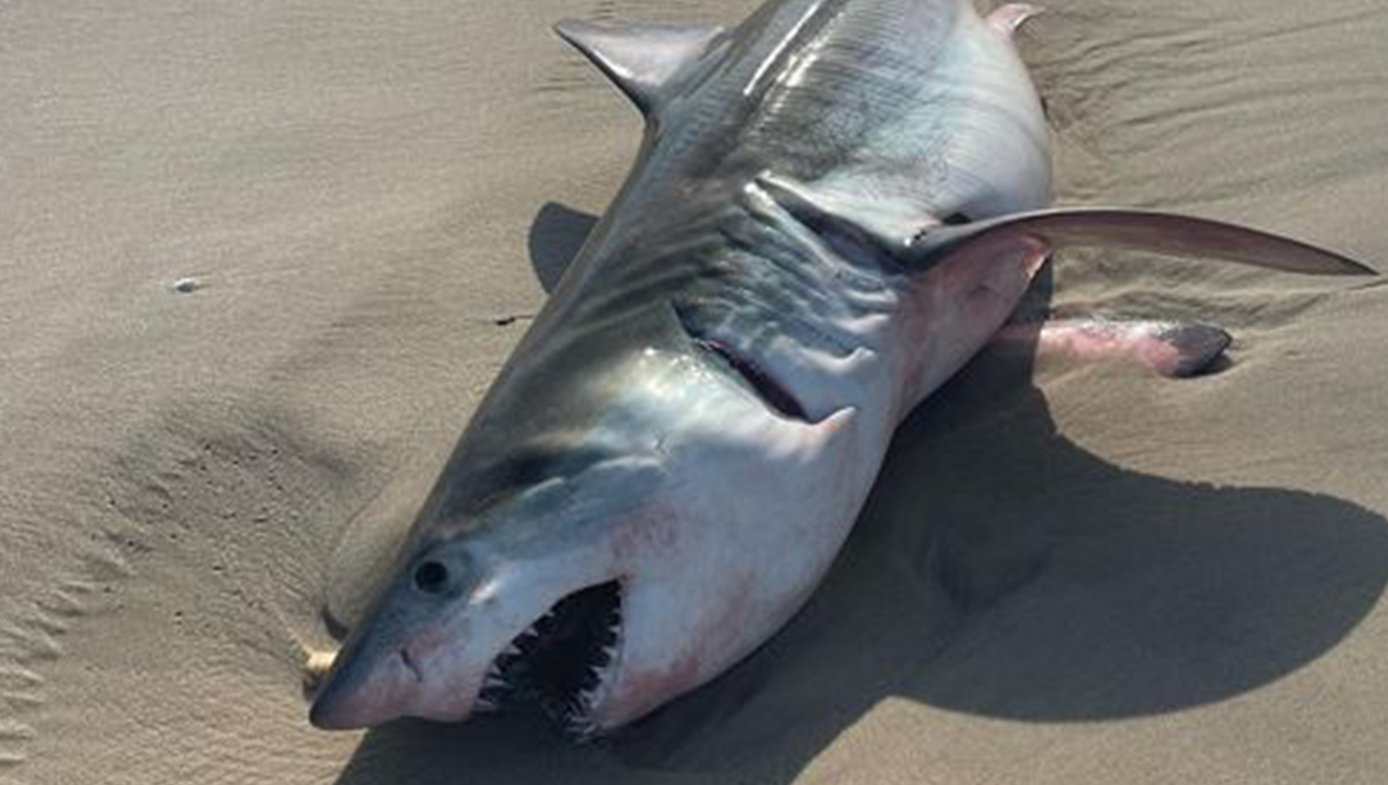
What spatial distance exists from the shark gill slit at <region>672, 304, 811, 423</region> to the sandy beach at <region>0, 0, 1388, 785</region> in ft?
1.11

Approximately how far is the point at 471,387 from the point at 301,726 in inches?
43.5

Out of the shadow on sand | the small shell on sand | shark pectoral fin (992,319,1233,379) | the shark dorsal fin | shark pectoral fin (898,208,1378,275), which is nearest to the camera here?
the shadow on sand

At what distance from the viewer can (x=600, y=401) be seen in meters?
3.27

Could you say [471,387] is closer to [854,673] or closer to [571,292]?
[571,292]

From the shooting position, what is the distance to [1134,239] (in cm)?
356

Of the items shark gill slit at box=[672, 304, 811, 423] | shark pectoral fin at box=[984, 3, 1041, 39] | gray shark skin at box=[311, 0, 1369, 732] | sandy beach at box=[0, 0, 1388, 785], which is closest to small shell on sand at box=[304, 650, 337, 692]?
sandy beach at box=[0, 0, 1388, 785]

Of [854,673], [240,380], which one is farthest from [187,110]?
[854,673]

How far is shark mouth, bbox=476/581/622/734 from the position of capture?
3084 mm

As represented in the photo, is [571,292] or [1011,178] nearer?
[571,292]

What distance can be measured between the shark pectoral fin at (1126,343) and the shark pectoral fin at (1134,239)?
14.0 inches

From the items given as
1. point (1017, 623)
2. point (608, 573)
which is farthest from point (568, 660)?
point (1017, 623)

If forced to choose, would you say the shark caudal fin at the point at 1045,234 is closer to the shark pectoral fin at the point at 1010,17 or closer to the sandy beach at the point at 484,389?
the sandy beach at the point at 484,389

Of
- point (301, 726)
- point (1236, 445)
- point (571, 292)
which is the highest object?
point (571, 292)

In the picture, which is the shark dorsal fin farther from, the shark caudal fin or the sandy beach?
the shark caudal fin
